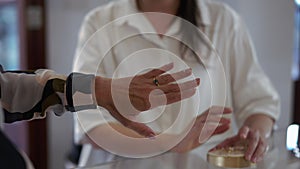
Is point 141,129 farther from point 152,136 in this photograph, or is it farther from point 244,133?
point 244,133

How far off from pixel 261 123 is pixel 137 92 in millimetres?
469

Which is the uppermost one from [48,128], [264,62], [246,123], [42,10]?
[42,10]

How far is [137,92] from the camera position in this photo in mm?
513

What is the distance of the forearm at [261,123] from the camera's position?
2.85 feet

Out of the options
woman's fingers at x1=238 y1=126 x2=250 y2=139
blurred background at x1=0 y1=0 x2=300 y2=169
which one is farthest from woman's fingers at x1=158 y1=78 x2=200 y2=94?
blurred background at x1=0 y1=0 x2=300 y2=169

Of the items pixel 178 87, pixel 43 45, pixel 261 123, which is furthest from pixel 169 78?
pixel 43 45

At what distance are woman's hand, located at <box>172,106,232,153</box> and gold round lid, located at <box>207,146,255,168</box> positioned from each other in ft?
0.10

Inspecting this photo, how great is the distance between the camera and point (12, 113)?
0.51m

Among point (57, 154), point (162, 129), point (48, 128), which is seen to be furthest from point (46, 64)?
point (162, 129)

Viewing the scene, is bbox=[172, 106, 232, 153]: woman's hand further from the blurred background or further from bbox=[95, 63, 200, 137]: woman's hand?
the blurred background

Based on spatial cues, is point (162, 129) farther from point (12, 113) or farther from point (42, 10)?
point (42, 10)

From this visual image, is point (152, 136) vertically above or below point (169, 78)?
below

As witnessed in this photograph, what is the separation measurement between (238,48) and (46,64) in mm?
818

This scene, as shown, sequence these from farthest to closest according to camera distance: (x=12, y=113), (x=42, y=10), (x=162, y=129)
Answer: (x=42, y=10)
(x=162, y=129)
(x=12, y=113)
